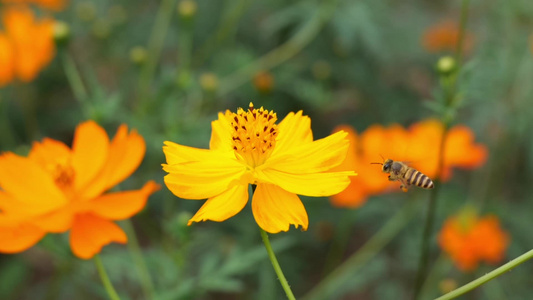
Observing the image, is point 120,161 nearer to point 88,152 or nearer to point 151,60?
point 88,152

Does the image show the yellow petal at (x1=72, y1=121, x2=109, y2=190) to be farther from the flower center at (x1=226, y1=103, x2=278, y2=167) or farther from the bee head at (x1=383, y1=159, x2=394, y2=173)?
the bee head at (x1=383, y1=159, x2=394, y2=173)

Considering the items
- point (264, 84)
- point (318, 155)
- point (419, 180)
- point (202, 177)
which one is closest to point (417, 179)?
point (419, 180)

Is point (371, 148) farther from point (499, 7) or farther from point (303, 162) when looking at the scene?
point (499, 7)

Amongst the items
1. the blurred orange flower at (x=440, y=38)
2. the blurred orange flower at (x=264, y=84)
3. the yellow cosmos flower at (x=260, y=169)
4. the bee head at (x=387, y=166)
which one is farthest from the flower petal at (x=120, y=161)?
the blurred orange flower at (x=440, y=38)

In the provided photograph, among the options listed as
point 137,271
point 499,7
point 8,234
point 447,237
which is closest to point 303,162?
point 8,234

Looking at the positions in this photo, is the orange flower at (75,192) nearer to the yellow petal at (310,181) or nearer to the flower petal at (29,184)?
the flower petal at (29,184)
